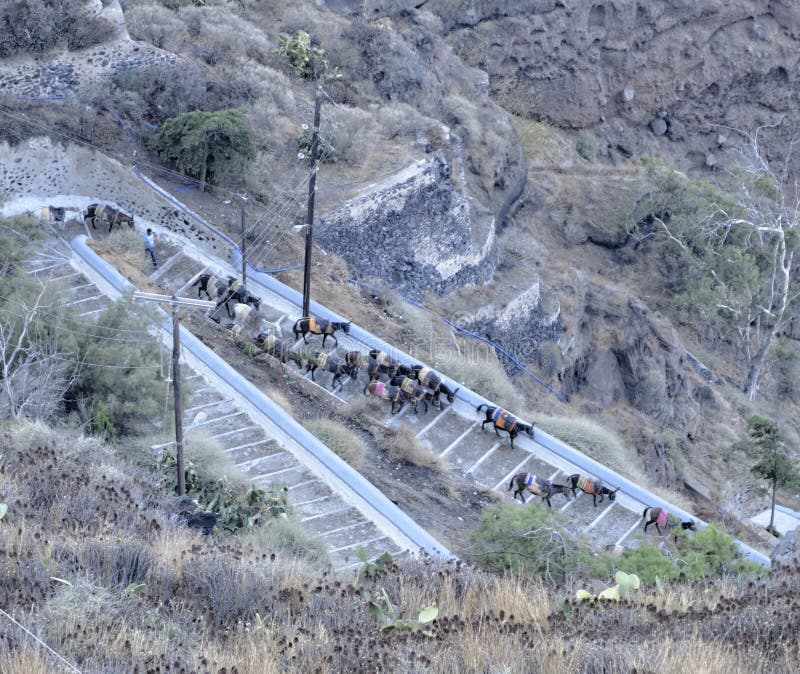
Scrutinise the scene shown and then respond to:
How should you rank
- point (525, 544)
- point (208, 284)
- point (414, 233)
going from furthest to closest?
point (414, 233) < point (208, 284) < point (525, 544)

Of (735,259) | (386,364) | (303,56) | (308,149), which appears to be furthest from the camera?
(735,259)

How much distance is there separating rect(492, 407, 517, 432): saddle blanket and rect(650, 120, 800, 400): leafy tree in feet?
55.1

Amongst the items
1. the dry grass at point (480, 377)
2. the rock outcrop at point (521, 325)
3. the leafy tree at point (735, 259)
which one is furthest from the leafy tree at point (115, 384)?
the leafy tree at point (735, 259)

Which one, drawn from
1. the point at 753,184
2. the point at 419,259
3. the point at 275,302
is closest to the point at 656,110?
the point at 753,184

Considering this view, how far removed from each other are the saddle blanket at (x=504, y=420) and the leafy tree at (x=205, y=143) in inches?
350

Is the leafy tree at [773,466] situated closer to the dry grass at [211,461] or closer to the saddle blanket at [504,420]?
the saddle blanket at [504,420]

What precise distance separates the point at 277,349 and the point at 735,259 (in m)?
19.5

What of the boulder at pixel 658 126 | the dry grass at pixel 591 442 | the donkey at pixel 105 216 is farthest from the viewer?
the boulder at pixel 658 126

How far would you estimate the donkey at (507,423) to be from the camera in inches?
653

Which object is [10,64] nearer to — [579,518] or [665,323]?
[579,518]

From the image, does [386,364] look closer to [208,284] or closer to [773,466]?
[208,284]

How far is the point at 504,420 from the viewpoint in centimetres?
1662

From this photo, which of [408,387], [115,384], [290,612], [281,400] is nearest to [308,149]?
[408,387]

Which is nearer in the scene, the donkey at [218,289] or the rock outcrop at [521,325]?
the donkey at [218,289]
